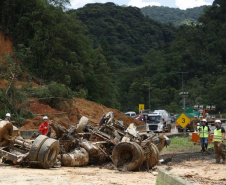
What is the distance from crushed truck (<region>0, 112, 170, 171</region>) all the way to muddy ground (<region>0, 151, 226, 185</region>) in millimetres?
336

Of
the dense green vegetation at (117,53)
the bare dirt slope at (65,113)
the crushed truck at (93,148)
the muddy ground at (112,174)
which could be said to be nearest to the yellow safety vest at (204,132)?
the muddy ground at (112,174)

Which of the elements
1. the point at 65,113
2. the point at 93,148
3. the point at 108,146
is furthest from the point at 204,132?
the point at 65,113

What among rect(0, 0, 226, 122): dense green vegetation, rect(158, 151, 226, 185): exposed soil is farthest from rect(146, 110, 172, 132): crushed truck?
rect(158, 151, 226, 185): exposed soil

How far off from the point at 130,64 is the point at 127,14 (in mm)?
35562

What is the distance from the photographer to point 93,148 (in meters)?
13.7

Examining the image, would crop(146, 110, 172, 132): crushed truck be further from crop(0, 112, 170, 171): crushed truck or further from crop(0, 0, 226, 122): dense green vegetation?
crop(0, 112, 170, 171): crushed truck

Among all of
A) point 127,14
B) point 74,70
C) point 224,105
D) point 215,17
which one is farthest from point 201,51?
point 74,70

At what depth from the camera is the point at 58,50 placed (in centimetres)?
4216

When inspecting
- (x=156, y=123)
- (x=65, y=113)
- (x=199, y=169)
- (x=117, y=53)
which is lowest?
(x=199, y=169)

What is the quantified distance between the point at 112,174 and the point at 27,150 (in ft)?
9.64

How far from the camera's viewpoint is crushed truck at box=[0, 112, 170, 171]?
11.9m

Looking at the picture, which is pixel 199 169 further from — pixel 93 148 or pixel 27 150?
pixel 27 150

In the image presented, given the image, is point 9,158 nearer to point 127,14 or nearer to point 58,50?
point 58,50

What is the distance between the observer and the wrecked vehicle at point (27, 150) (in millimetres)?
11719
